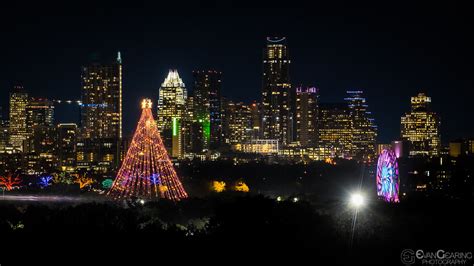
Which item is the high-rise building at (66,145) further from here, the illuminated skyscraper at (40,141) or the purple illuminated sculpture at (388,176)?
the purple illuminated sculpture at (388,176)

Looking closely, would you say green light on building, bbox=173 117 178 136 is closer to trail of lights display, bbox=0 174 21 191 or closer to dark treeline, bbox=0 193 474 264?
trail of lights display, bbox=0 174 21 191

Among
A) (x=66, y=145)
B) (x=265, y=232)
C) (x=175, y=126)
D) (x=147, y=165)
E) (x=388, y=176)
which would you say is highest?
(x=175, y=126)

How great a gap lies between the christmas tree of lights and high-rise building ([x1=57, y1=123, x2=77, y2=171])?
62976 mm

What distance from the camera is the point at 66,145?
149750mm

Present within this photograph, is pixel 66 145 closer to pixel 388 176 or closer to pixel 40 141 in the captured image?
pixel 40 141

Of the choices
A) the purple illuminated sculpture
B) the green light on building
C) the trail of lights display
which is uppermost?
the green light on building

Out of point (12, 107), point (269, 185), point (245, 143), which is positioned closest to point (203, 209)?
point (269, 185)

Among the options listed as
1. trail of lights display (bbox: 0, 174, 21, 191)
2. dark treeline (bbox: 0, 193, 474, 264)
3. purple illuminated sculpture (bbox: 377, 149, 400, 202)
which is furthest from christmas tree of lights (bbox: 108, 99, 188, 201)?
dark treeline (bbox: 0, 193, 474, 264)

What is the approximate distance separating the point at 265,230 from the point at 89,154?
11447 cm

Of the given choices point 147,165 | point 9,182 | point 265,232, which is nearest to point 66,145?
point 9,182

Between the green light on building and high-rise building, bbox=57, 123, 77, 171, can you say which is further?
the green light on building

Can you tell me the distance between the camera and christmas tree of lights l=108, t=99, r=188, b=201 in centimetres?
6250

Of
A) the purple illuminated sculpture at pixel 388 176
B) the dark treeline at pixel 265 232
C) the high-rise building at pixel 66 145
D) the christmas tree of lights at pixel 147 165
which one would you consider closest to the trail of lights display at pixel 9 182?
the christmas tree of lights at pixel 147 165

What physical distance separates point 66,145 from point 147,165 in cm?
7765
